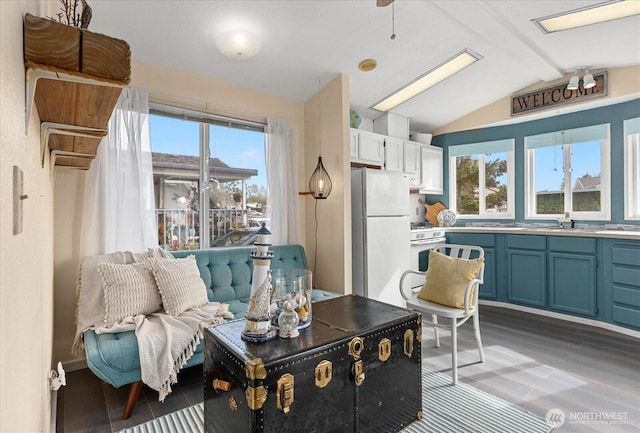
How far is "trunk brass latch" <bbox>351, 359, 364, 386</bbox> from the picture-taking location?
146 cm

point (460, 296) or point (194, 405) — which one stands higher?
point (460, 296)

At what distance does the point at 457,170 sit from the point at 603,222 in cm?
184

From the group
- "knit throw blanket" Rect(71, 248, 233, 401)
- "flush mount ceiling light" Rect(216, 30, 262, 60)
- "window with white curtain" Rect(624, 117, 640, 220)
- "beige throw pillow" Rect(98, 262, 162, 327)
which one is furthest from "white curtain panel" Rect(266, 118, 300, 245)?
"window with white curtain" Rect(624, 117, 640, 220)

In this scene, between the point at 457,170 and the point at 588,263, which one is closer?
the point at 588,263

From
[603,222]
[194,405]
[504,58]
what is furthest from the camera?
[603,222]

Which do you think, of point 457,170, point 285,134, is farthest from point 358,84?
point 457,170

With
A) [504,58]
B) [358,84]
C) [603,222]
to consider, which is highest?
[504,58]

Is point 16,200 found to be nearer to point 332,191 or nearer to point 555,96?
point 332,191

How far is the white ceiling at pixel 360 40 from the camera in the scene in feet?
7.66

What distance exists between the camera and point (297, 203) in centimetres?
352

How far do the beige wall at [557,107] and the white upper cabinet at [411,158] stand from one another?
0.73 m

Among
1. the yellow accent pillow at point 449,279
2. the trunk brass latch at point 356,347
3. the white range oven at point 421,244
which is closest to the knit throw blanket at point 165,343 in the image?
the trunk brass latch at point 356,347

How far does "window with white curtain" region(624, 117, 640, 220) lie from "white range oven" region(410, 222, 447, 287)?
1931 mm

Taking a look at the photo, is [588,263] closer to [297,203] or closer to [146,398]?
[297,203]
